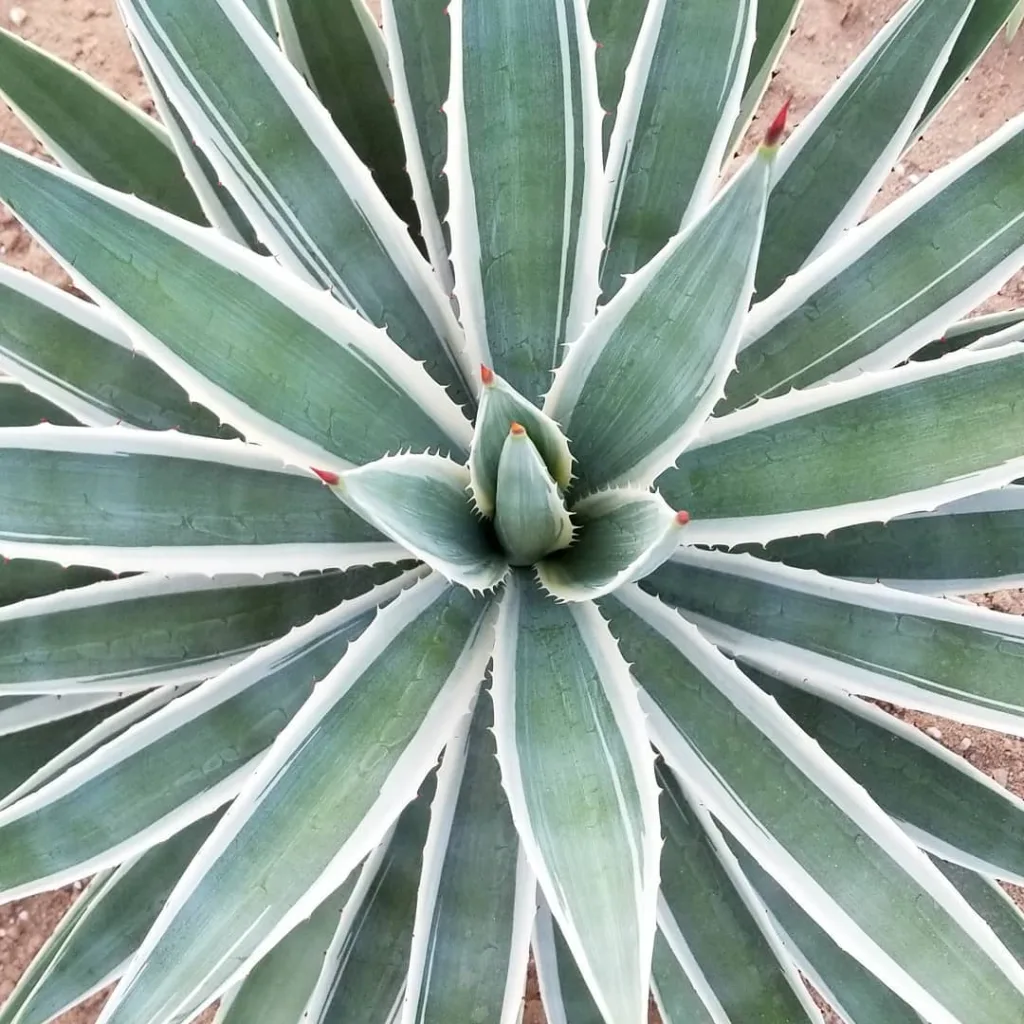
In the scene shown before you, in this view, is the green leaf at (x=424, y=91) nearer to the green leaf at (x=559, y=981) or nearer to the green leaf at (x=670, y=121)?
the green leaf at (x=670, y=121)

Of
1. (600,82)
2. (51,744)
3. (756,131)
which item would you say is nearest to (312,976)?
(51,744)

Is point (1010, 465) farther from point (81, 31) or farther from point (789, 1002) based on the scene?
point (81, 31)

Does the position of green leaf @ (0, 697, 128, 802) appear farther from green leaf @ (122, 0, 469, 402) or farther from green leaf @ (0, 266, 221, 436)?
green leaf @ (122, 0, 469, 402)

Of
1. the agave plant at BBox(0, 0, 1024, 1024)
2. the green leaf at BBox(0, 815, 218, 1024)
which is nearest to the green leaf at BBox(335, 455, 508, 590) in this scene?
the agave plant at BBox(0, 0, 1024, 1024)

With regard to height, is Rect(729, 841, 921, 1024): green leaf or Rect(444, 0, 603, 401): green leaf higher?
Rect(444, 0, 603, 401): green leaf

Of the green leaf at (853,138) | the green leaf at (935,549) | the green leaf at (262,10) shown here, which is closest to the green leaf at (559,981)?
the green leaf at (935,549)
